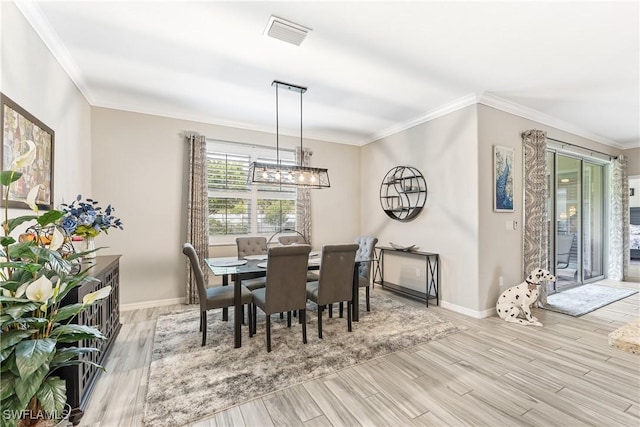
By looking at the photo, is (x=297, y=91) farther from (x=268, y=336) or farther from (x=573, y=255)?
(x=573, y=255)

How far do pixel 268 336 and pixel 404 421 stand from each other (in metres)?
1.37

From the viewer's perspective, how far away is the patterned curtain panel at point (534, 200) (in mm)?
3975

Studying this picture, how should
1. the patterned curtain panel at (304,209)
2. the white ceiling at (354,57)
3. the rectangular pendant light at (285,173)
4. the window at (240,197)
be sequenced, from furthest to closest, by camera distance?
1. the patterned curtain panel at (304,209)
2. the window at (240,197)
3. the rectangular pendant light at (285,173)
4. the white ceiling at (354,57)

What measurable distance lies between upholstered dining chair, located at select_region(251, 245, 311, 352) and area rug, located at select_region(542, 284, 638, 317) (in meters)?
3.60

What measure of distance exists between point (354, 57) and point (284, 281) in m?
2.27

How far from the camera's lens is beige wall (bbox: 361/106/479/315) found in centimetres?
368

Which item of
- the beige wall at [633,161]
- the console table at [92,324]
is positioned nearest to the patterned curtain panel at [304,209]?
the console table at [92,324]

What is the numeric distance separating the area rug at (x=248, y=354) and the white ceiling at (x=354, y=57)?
2.82 metres

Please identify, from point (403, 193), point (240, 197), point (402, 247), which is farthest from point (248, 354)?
point (403, 193)

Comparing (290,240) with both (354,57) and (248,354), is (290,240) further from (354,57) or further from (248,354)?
(354,57)

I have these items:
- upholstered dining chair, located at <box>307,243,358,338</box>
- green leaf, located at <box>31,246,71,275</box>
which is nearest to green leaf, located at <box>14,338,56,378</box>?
green leaf, located at <box>31,246,71,275</box>

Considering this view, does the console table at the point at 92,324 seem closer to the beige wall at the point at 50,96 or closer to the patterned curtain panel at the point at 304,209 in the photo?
the beige wall at the point at 50,96

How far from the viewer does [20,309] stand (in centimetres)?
116

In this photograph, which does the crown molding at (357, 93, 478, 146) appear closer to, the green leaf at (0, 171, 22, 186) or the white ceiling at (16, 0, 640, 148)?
the white ceiling at (16, 0, 640, 148)
